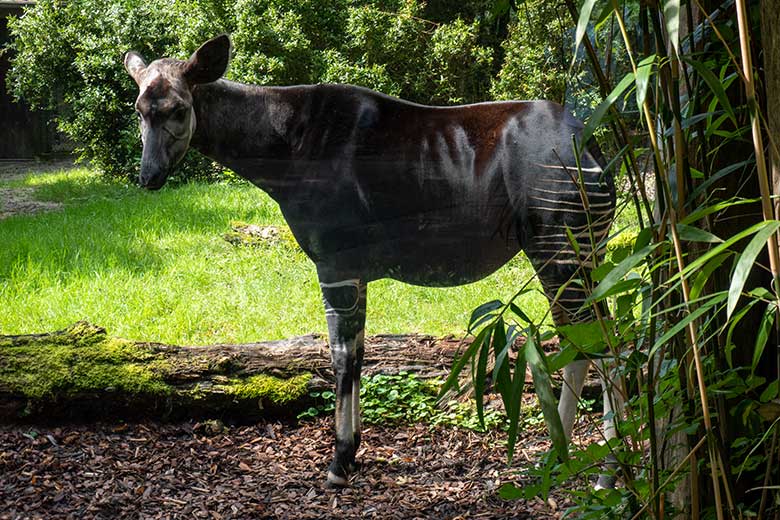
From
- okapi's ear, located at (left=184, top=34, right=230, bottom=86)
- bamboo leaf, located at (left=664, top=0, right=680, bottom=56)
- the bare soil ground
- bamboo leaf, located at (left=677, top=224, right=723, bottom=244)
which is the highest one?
okapi's ear, located at (left=184, top=34, right=230, bottom=86)

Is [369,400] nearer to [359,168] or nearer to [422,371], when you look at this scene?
[422,371]

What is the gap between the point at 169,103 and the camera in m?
2.67

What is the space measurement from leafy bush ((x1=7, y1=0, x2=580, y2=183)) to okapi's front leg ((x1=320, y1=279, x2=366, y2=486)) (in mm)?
595

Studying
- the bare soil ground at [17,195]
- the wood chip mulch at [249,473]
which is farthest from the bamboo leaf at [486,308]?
the bare soil ground at [17,195]

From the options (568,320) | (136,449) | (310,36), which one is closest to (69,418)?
(136,449)

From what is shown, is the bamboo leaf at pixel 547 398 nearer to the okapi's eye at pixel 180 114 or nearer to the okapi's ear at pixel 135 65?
the okapi's eye at pixel 180 114

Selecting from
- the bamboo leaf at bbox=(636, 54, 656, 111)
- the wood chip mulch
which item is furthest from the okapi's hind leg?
the bamboo leaf at bbox=(636, 54, 656, 111)

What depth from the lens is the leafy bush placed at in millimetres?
2818

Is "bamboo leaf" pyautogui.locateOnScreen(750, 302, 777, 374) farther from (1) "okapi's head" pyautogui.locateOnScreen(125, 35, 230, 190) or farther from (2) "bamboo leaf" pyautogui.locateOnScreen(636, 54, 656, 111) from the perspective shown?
(1) "okapi's head" pyautogui.locateOnScreen(125, 35, 230, 190)

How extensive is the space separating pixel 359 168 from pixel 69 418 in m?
1.38

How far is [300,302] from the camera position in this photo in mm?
3188

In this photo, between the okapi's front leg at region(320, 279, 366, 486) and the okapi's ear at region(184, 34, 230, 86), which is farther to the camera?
the okapi's front leg at region(320, 279, 366, 486)

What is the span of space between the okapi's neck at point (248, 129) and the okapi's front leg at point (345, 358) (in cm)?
43

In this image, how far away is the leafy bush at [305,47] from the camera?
111 inches
